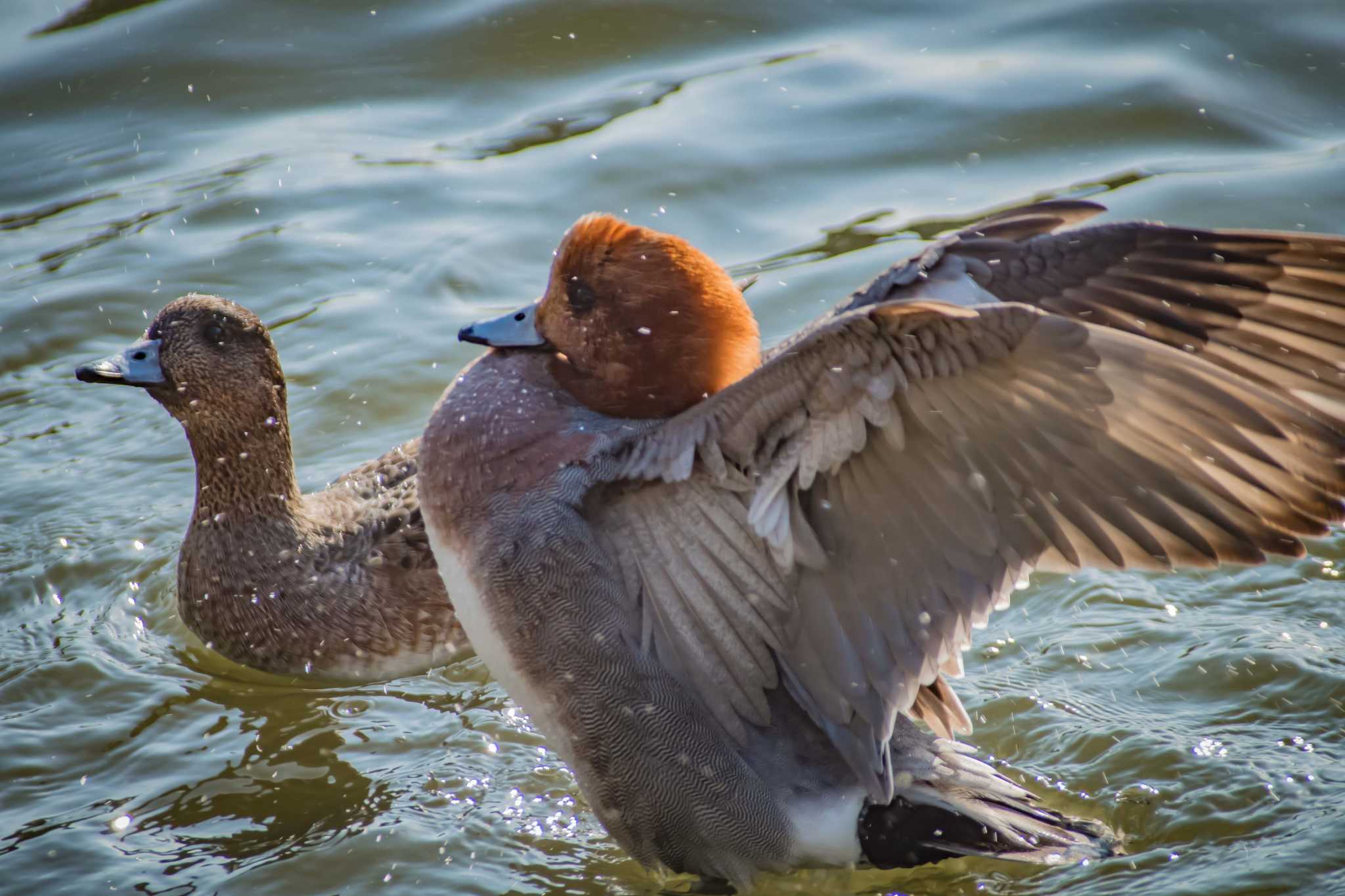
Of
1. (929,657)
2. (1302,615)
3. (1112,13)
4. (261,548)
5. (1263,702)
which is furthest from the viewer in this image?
(1112,13)

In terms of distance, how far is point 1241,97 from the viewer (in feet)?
23.8

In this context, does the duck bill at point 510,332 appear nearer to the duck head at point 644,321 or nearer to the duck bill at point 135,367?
the duck head at point 644,321

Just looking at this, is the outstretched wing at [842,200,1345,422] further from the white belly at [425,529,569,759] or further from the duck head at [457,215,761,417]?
the white belly at [425,529,569,759]

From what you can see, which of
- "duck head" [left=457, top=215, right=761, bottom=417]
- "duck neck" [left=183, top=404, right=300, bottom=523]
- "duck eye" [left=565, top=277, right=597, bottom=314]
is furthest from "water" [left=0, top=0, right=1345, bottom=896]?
"duck eye" [left=565, top=277, right=597, bottom=314]

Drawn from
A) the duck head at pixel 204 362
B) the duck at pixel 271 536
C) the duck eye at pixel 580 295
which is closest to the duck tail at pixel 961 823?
the duck eye at pixel 580 295

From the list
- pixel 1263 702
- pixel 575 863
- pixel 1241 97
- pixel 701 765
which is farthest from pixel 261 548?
pixel 1241 97

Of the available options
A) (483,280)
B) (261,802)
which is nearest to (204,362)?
(261,802)

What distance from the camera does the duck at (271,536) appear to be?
14.1ft

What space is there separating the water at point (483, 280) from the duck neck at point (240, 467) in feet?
1.35

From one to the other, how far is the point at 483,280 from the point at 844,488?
3603 mm

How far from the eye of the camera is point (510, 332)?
360cm

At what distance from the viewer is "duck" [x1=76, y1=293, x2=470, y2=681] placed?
4.30m

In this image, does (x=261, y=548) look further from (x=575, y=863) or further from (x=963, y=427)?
(x=963, y=427)

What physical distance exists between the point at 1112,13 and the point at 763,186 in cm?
253
